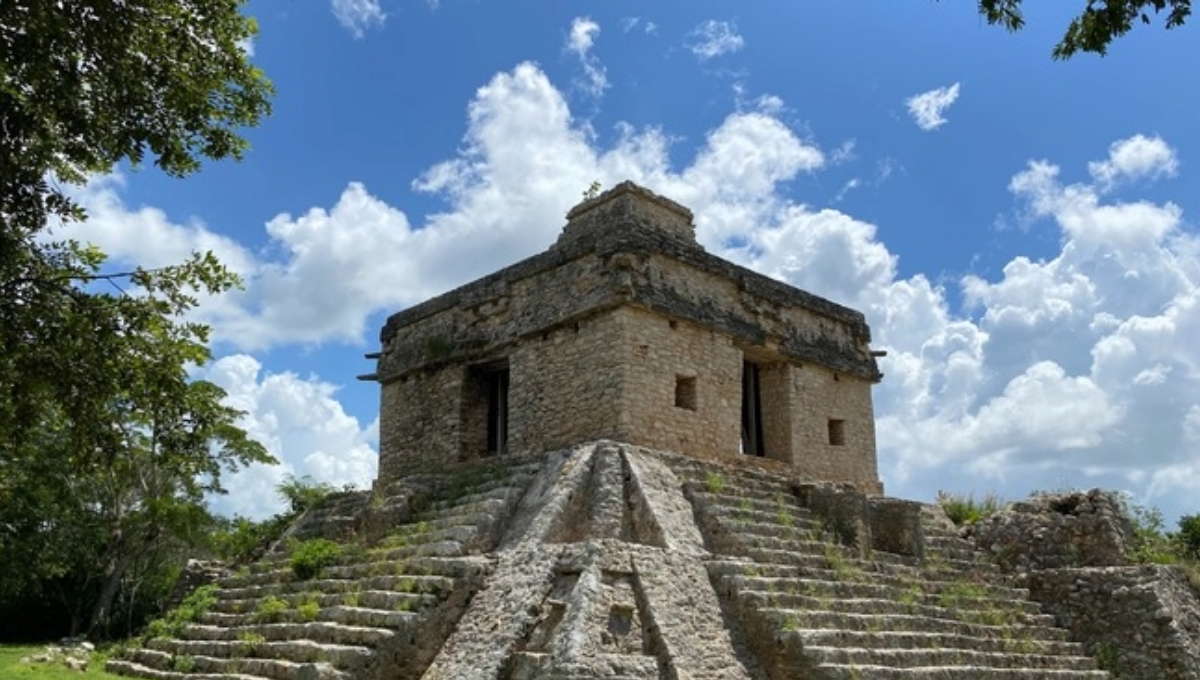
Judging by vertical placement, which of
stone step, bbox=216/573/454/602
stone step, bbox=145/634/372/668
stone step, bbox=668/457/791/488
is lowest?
stone step, bbox=145/634/372/668

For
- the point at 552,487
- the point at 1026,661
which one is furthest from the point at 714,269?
the point at 1026,661

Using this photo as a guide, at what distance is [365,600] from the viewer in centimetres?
998

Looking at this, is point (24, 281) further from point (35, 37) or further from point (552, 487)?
point (552, 487)

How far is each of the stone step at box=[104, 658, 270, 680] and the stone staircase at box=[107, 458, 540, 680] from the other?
0.02 metres

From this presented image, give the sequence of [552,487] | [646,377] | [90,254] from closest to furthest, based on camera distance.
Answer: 1. [90,254]
2. [552,487]
3. [646,377]

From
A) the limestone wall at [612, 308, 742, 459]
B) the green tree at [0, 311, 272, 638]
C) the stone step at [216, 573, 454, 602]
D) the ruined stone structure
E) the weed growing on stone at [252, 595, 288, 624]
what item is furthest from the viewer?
the green tree at [0, 311, 272, 638]

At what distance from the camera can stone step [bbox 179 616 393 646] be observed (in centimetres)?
910

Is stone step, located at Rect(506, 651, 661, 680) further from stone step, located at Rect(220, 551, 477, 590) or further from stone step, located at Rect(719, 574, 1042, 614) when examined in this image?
stone step, located at Rect(220, 551, 477, 590)

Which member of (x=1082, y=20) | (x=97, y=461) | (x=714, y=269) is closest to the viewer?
(x=1082, y=20)

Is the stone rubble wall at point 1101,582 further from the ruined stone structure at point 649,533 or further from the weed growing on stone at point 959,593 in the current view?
the weed growing on stone at point 959,593

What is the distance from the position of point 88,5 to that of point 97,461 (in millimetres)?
4020

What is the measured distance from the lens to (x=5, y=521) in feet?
75.2

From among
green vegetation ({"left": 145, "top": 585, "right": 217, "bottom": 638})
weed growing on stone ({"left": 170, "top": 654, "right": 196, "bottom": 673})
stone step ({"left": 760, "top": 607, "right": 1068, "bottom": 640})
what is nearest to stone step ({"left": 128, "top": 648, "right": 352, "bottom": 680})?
weed growing on stone ({"left": 170, "top": 654, "right": 196, "bottom": 673})

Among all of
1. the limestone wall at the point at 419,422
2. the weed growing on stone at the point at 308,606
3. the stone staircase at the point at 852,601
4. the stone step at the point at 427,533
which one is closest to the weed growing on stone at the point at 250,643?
the weed growing on stone at the point at 308,606
